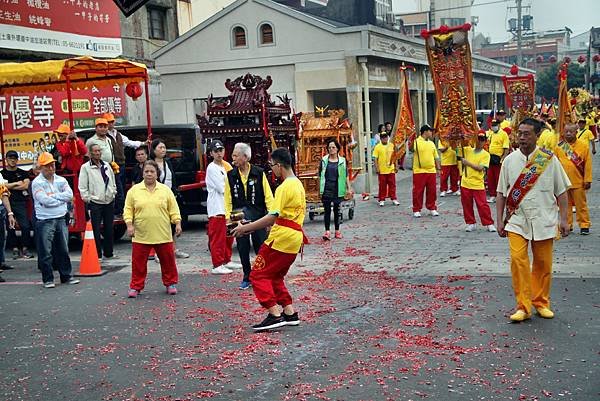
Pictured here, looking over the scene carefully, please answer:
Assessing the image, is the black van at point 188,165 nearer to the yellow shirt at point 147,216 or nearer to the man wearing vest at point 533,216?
the yellow shirt at point 147,216

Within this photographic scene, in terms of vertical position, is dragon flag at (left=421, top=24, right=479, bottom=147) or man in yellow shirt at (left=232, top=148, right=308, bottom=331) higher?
dragon flag at (left=421, top=24, right=479, bottom=147)

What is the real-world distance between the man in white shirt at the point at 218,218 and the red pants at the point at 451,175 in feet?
30.5

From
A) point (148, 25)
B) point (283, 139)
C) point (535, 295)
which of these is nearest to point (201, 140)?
point (283, 139)

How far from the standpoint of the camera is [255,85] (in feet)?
42.1

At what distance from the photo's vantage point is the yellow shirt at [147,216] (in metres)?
8.93

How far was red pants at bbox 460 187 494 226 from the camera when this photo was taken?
41.3 feet

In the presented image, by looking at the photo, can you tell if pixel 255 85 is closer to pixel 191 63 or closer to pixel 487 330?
pixel 487 330

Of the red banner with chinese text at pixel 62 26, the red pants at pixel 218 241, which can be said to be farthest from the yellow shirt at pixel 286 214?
the red banner with chinese text at pixel 62 26

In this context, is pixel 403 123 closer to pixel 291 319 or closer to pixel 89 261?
pixel 89 261

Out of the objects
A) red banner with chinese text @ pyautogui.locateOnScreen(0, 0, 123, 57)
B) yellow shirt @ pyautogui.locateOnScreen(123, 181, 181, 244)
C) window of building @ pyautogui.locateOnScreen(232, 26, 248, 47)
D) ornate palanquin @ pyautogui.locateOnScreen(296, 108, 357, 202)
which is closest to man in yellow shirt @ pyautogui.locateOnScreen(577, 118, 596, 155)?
ornate palanquin @ pyautogui.locateOnScreen(296, 108, 357, 202)

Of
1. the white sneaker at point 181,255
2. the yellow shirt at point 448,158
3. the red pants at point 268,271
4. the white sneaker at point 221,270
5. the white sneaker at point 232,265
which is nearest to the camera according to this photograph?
the red pants at point 268,271

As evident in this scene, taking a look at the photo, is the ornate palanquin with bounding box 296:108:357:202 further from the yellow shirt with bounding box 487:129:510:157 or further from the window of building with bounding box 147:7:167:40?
the window of building with bounding box 147:7:167:40

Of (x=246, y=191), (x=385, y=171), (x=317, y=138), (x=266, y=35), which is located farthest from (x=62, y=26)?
(x=246, y=191)

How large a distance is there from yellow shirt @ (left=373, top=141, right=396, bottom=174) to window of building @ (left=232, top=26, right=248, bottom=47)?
794 centimetres
